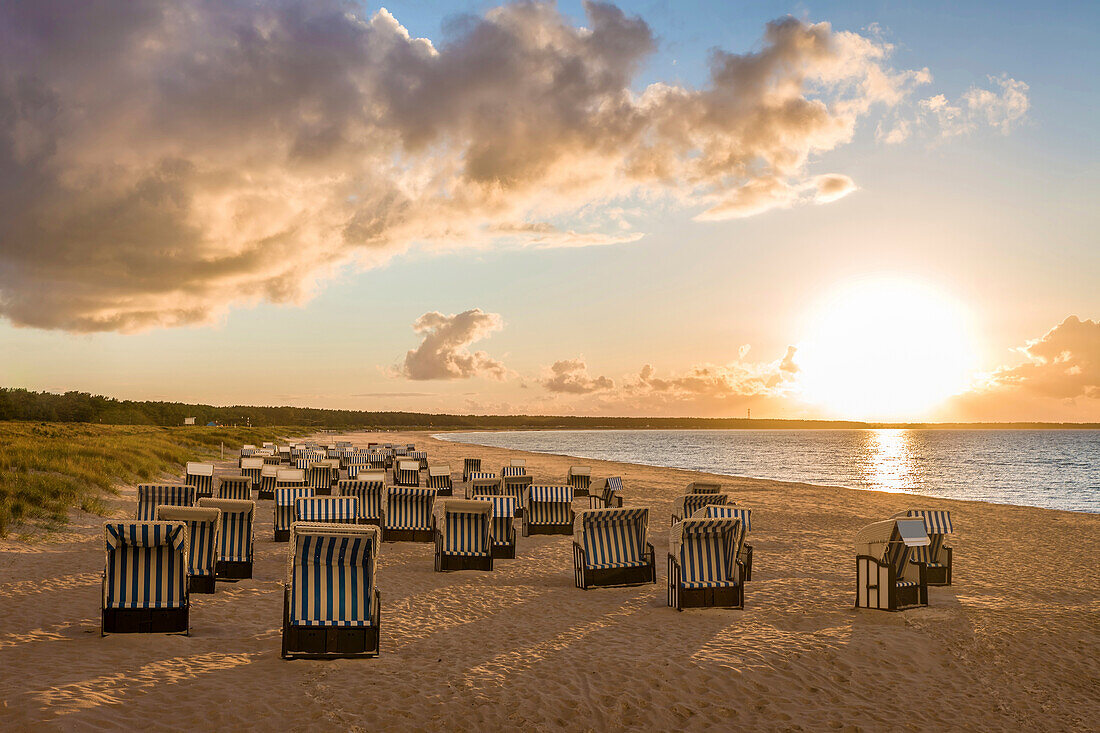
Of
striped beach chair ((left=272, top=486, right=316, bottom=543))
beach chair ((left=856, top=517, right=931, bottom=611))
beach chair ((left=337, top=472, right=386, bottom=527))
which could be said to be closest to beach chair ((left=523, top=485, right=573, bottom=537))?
beach chair ((left=337, top=472, right=386, bottom=527))

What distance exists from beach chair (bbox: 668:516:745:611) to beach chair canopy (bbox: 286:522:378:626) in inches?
160

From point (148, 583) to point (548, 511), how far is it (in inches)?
408

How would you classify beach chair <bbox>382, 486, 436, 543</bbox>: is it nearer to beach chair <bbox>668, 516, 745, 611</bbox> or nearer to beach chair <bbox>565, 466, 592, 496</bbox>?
beach chair <bbox>668, 516, 745, 611</bbox>

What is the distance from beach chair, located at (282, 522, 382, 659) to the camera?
754cm

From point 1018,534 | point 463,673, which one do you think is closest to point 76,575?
point 463,673

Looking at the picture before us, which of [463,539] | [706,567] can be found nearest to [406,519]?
[463,539]

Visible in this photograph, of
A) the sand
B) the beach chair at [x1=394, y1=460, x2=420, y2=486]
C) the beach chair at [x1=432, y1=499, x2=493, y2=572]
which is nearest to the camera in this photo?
the sand

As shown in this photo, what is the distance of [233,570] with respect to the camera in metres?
11.5

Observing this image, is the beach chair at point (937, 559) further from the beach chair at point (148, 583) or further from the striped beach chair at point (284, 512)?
the striped beach chair at point (284, 512)

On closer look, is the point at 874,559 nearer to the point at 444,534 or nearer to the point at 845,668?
the point at 845,668

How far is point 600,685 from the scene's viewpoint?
23.3 feet

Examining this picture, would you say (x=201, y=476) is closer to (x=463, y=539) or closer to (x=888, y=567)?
(x=463, y=539)

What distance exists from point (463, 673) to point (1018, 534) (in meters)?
17.9

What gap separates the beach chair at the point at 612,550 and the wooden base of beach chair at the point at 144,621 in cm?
547
